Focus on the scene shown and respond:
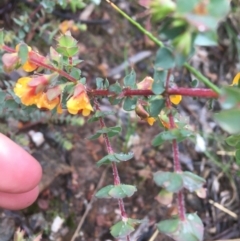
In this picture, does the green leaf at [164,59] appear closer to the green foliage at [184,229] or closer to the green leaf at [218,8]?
the green leaf at [218,8]

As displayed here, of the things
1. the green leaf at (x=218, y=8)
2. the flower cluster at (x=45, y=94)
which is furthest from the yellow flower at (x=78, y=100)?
the green leaf at (x=218, y=8)

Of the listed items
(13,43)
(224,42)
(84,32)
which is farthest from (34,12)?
(224,42)

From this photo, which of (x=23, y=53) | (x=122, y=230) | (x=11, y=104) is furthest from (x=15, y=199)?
(x=23, y=53)

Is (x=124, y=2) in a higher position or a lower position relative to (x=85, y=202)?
higher

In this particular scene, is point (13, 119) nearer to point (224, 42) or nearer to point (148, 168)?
point (148, 168)

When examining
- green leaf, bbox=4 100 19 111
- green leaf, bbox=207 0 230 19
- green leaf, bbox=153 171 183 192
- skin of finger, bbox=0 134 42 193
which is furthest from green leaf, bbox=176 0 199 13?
skin of finger, bbox=0 134 42 193
